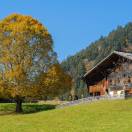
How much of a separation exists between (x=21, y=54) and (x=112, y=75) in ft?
57.2

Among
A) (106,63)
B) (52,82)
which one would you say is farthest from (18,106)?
(106,63)

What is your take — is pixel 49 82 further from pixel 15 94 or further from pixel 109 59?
pixel 109 59

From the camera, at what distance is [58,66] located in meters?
64.2

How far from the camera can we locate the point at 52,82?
6159 centimetres

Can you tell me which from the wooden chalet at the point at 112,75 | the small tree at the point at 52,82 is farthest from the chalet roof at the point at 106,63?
the small tree at the point at 52,82

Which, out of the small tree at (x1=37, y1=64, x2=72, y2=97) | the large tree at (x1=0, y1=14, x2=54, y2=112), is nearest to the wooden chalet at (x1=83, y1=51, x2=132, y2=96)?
the small tree at (x1=37, y1=64, x2=72, y2=97)

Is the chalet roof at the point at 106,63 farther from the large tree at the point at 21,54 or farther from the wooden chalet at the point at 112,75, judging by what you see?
the large tree at the point at 21,54

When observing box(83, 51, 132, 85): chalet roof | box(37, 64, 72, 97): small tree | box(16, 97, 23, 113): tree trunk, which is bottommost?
box(16, 97, 23, 113): tree trunk

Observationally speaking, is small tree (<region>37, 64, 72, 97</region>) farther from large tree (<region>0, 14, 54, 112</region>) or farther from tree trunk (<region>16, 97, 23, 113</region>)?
tree trunk (<region>16, 97, 23, 113</region>)

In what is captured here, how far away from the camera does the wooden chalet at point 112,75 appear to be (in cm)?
6906

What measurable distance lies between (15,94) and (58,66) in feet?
25.2

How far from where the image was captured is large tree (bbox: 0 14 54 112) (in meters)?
61.2

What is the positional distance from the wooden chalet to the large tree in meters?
11.7

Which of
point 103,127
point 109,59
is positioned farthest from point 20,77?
point 103,127
